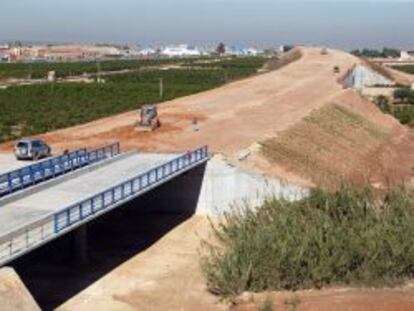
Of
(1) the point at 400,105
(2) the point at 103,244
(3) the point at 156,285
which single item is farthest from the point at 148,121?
(1) the point at 400,105

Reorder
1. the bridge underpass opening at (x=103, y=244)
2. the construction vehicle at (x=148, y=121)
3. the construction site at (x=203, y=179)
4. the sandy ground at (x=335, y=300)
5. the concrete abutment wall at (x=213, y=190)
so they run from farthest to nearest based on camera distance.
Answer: the construction vehicle at (x=148, y=121) < the concrete abutment wall at (x=213, y=190) < the bridge underpass opening at (x=103, y=244) < the construction site at (x=203, y=179) < the sandy ground at (x=335, y=300)

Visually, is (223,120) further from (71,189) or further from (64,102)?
(64,102)

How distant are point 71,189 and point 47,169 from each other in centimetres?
329

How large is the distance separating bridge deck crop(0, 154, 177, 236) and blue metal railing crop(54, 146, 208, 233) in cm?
89

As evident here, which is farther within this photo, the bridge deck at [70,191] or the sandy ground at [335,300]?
the bridge deck at [70,191]

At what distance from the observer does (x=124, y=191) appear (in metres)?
35.2

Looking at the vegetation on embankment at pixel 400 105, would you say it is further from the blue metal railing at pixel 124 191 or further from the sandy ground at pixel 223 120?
the blue metal railing at pixel 124 191

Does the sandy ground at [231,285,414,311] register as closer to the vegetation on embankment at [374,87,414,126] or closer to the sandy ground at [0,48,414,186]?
the sandy ground at [0,48,414,186]

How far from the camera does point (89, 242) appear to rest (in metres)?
40.6

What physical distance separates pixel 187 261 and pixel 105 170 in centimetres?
675

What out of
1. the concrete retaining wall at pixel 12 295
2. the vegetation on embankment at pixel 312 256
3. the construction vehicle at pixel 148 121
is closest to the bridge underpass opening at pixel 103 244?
the concrete retaining wall at pixel 12 295

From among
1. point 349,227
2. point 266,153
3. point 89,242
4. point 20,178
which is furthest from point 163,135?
point 349,227

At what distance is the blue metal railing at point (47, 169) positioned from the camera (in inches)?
1405

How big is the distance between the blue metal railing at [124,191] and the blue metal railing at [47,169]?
4.50 metres
